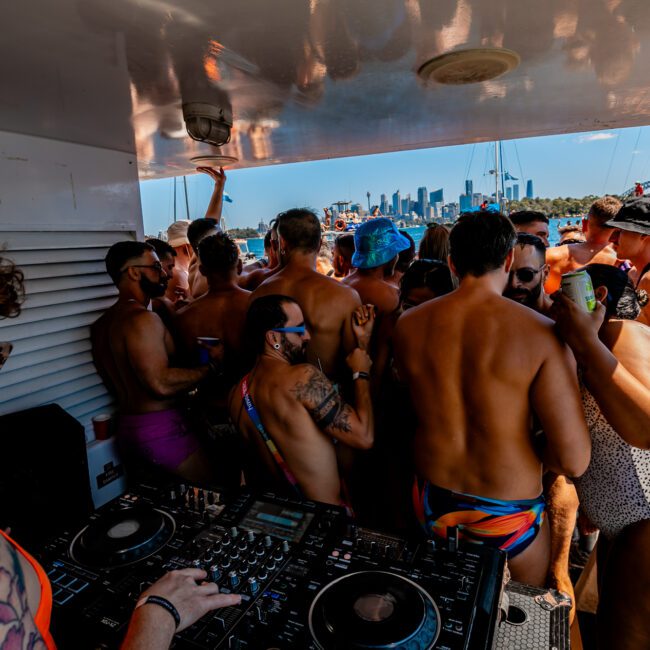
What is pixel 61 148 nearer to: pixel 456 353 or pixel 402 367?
pixel 402 367

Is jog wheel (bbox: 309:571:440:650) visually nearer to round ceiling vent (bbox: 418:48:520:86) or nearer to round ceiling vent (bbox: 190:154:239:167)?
round ceiling vent (bbox: 418:48:520:86)

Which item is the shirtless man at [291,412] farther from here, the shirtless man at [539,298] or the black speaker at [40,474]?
the shirtless man at [539,298]

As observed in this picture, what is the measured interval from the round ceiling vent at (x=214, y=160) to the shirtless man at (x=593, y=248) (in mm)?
3565

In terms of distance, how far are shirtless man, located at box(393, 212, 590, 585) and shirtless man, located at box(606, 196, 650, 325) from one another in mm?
1739

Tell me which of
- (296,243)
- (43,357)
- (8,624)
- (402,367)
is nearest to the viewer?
(8,624)

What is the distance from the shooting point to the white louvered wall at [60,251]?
102 inches

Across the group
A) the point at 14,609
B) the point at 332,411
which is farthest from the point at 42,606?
the point at 332,411

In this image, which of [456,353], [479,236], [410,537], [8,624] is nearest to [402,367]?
[456,353]

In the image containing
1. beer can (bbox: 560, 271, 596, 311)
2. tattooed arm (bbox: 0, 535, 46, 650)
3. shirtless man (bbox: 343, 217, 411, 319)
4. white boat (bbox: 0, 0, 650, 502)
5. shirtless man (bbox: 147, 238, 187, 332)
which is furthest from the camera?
shirtless man (bbox: 147, 238, 187, 332)

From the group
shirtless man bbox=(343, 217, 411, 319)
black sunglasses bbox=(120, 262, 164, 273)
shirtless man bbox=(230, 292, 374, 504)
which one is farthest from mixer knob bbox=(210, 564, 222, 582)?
shirtless man bbox=(343, 217, 411, 319)

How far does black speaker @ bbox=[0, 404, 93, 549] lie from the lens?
2199 mm

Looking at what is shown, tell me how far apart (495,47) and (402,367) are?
144 cm

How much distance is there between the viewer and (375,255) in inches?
148

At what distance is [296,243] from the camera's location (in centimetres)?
329
